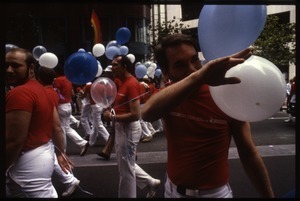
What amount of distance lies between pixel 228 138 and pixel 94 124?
5.87 meters

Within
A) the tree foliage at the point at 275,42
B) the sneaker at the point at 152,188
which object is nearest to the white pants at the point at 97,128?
the sneaker at the point at 152,188

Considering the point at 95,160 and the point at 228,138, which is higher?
the point at 228,138

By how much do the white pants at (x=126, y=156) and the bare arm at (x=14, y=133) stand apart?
175 cm

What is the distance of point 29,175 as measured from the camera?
245 cm

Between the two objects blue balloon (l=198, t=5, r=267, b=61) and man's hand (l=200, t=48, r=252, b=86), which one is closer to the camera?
man's hand (l=200, t=48, r=252, b=86)

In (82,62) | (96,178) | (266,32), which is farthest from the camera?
(266,32)

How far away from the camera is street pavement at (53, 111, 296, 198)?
466 cm

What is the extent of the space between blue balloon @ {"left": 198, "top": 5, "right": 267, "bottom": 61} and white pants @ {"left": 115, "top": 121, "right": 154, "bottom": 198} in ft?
8.12

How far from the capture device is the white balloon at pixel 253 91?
1630 millimetres

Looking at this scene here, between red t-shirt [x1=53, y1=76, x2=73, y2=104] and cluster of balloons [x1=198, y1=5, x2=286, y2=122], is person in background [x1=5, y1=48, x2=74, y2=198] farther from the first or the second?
red t-shirt [x1=53, y1=76, x2=73, y2=104]

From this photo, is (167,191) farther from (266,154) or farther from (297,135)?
(266,154)

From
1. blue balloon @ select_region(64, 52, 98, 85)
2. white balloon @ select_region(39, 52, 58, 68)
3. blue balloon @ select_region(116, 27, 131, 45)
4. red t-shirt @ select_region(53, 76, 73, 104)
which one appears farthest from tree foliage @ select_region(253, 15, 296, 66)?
blue balloon @ select_region(64, 52, 98, 85)

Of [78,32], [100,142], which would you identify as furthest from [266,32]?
[100,142]

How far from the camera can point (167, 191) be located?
209cm
